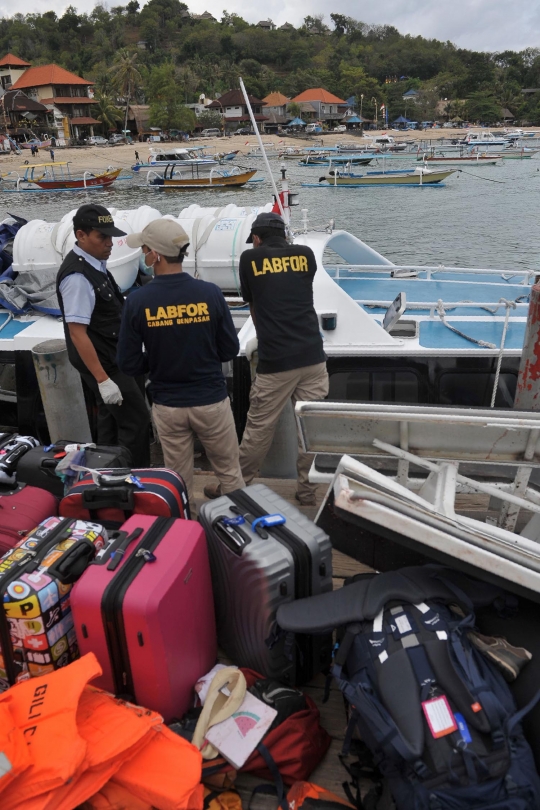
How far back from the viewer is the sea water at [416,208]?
2278 centimetres

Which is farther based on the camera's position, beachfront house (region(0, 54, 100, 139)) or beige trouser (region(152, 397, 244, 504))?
beachfront house (region(0, 54, 100, 139))

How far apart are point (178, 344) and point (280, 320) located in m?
0.82

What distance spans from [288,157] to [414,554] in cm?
6699

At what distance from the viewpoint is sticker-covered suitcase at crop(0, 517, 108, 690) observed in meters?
2.07

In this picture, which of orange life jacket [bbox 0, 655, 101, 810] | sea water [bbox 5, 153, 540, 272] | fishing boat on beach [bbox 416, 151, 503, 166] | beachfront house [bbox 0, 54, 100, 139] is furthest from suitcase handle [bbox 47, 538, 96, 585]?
beachfront house [bbox 0, 54, 100, 139]

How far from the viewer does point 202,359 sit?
3119mm

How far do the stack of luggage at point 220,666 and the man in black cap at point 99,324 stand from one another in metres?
1.17

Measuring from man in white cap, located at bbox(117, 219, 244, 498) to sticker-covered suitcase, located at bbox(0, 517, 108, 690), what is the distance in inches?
43.3

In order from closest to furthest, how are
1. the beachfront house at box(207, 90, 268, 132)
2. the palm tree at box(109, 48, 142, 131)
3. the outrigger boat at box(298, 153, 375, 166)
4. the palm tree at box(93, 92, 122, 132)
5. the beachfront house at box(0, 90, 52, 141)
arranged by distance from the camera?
the outrigger boat at box(298, 153, 375, 166)
the beachfront house at box(0, 90, 52, 141)
the palm tree at box(93, 92, 122, 132)
the palm tree at box(109, 48, 142, 131)
the beachfront house at box(207, 90, 268, 132)

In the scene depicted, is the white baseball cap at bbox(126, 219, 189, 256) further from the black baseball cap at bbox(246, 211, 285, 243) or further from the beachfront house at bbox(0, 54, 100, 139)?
the beachfront house at bbox(0, 54, 100, 139)

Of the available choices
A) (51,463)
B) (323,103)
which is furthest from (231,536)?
(323,103)

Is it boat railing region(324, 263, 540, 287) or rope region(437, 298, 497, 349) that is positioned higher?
boat railing region(324, 263, 540, 287)

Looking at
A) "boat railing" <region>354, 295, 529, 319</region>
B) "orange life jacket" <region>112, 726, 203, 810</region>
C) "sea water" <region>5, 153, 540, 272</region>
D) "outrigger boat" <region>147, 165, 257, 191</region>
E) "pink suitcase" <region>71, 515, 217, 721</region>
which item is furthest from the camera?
"outrigger boat" <region>147, 165, 257, 191</region>

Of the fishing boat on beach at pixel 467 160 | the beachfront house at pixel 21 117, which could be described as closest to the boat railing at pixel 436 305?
the fishing boat on beach at pixel 467 160
